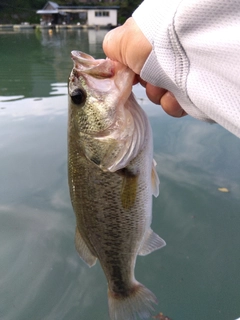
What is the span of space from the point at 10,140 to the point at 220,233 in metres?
3.32

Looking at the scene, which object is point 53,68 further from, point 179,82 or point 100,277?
point 179,82

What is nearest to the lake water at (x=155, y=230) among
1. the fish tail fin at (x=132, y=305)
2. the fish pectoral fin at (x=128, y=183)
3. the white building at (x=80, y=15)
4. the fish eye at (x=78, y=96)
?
the fish tail fin at (x=132, y=305)

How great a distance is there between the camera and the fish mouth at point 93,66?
1.23 metres

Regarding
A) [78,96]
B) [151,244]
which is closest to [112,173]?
[78,96]

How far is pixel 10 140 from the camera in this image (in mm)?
4617

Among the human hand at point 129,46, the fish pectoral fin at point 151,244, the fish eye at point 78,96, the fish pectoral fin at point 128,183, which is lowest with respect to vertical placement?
the fish pectoral fin at point 151,244

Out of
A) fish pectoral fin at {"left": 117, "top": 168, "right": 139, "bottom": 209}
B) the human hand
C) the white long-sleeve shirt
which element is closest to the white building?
the human hand

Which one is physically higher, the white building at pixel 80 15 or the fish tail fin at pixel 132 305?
the fish tail fin at pixel 132 305

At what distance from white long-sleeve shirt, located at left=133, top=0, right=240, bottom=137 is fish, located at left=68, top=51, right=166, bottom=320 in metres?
0.27

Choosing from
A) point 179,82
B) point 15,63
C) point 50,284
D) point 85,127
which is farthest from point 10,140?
point 15,63

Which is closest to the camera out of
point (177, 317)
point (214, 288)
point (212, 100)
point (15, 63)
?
point (212, 100)

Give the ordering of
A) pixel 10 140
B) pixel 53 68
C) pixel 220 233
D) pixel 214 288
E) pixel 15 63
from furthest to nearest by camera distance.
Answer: pixel 15 63 → pixel 53 68 → pixel 10 140 → pixel 220 233 → pixel 214 288

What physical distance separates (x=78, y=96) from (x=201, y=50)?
0.59 metres

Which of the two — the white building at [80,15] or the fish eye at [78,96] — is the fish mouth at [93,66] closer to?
the fish eye at [78,96]
